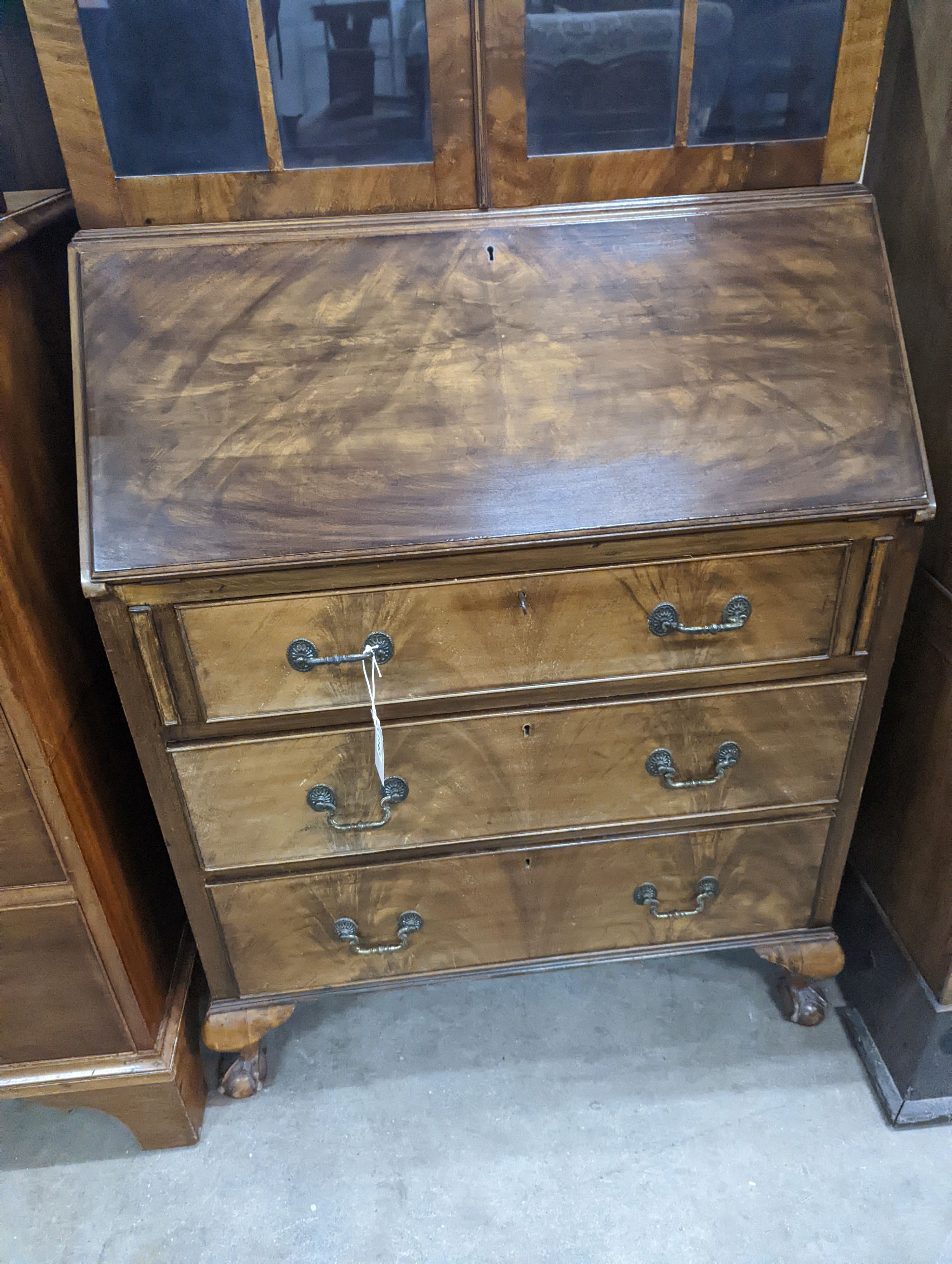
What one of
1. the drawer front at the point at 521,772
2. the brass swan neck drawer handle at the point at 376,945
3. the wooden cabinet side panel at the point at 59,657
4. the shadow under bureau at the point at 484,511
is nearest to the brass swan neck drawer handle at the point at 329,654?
the shadow under bureau at the point at 484,511

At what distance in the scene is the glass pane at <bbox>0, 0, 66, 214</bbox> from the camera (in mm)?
1254

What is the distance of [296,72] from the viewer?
1.04 m

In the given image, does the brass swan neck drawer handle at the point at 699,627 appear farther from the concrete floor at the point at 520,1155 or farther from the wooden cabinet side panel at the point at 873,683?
the concrete floor at the point at 520,1155

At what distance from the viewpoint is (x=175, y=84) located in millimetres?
1031

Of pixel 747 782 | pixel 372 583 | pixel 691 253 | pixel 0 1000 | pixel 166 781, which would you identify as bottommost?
pixel 0 1000

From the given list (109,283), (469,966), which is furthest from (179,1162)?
(109,283)

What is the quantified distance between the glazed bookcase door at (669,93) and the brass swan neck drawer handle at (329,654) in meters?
0.58

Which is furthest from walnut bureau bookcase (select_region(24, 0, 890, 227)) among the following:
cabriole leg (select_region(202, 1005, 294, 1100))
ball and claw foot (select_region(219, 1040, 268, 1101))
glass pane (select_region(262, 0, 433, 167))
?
ball and claw foot (select_region(219, 1040, 268, 1101))

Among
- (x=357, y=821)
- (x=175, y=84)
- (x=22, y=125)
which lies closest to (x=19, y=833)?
(x=357, y=821)

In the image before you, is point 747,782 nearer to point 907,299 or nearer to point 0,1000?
point 907,299

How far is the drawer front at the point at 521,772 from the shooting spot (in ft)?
3.78

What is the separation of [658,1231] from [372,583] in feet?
3.34

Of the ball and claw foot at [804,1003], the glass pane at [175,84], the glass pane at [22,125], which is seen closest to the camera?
the glass pane at [175,84]

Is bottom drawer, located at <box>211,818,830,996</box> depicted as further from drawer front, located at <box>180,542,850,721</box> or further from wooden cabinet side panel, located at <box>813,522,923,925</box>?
drawer front, located at <box>180,542,850,721</box>
